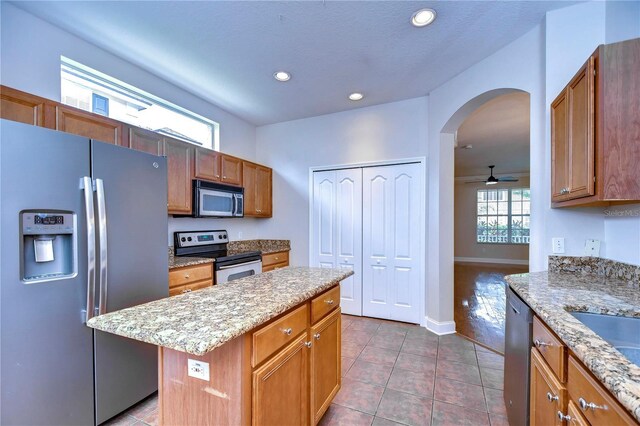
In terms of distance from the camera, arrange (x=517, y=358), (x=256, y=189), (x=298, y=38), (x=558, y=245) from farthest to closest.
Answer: (x=256, y=189), (x=298, y=38), (x=558, y=245), (x=517, y=358)

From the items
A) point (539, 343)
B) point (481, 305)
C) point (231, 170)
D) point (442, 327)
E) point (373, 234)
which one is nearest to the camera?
point (539, 343)

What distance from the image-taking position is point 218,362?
1.03 meters

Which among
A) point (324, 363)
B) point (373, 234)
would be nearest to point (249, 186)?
point (373, 234)

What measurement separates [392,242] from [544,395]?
7.80ft

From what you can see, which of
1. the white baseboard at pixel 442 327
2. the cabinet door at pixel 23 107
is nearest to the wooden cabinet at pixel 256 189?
the cabinet door at pixel 23 107

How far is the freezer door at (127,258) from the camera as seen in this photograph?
5.48 feet

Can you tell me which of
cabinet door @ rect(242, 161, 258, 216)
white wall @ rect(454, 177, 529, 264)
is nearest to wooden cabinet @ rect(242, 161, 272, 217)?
cabinet door @ rect(242, 161, 258, 216)

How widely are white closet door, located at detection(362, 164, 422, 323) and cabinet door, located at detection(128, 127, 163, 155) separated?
8.02 feet

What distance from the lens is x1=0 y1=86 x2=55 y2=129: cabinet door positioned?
169 cm

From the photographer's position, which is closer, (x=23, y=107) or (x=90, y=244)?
(x=90, y=244)

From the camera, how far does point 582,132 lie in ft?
4.93

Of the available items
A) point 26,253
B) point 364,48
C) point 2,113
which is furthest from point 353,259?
point 2,113

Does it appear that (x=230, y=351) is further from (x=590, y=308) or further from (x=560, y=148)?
(x=560, y=148)

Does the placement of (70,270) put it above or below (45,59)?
below
